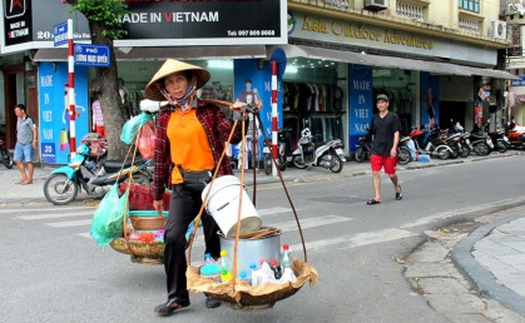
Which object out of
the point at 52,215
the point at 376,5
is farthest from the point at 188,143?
the point at 376,5

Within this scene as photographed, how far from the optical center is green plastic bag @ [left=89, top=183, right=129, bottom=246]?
15.9 feet

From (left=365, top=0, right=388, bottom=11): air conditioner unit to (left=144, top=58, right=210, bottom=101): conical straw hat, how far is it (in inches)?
599

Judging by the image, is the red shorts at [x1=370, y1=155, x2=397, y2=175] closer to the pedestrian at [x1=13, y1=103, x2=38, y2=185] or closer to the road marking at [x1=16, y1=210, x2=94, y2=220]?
the road marking at [x1=16, y1=210, x2=94, y2=220]

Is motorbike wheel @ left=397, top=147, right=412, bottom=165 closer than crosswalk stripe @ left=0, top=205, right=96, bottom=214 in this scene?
No

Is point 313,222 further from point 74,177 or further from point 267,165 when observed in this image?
point 267,165

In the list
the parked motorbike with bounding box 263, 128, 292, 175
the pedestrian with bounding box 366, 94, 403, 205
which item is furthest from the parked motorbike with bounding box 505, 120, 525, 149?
the pedestrian with bounding box 366, 94, 403, 205

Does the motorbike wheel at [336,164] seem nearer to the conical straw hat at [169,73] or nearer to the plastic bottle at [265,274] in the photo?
the conical straw hat at [169,73]

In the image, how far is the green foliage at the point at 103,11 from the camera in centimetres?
1130

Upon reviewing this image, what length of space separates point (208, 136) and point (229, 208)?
706 mm

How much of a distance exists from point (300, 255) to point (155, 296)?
80.5 inches

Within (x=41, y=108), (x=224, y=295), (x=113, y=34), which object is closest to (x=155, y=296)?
(x=224, y=295)

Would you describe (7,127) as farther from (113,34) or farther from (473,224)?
(473,224)

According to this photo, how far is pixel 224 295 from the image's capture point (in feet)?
11.6

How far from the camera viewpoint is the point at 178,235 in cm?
414
